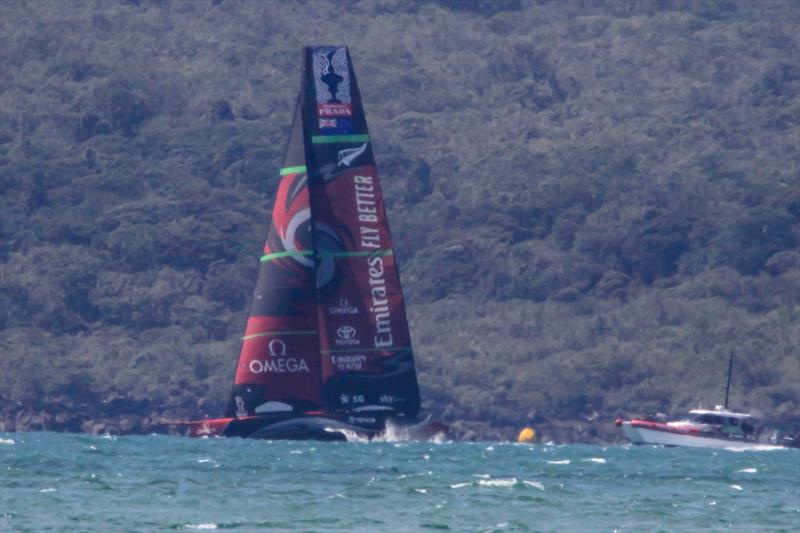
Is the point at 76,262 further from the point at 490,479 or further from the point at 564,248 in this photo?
the point at 490,479

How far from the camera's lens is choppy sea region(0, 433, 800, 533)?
36344mm

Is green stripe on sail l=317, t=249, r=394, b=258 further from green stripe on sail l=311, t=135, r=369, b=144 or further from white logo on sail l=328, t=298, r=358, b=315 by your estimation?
green stripe on sail l=311, t=135, r=369, b=144

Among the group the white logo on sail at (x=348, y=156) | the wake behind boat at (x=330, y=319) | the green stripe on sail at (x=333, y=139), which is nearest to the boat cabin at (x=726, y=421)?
the wake behind boat at (x=330, y=319)

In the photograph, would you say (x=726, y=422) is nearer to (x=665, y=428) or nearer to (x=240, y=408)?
(x=665, y=428)

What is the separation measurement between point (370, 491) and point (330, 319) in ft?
77.4

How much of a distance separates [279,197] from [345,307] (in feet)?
13.7

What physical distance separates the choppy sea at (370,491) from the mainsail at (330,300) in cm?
340

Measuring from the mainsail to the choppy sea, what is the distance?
3.40m

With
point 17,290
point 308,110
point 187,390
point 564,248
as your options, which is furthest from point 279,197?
point 564,248

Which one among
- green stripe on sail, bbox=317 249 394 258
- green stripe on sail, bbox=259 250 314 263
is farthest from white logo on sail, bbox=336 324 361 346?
green stripe on sail, bbox=259 250 314 263

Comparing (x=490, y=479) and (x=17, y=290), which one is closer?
(x=490, y=479)

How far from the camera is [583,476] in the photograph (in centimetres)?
5169

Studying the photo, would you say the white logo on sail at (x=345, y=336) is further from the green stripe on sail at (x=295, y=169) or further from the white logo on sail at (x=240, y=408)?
the green stripe on sail at (x=295, y=169)

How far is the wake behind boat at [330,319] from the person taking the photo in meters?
66.2
